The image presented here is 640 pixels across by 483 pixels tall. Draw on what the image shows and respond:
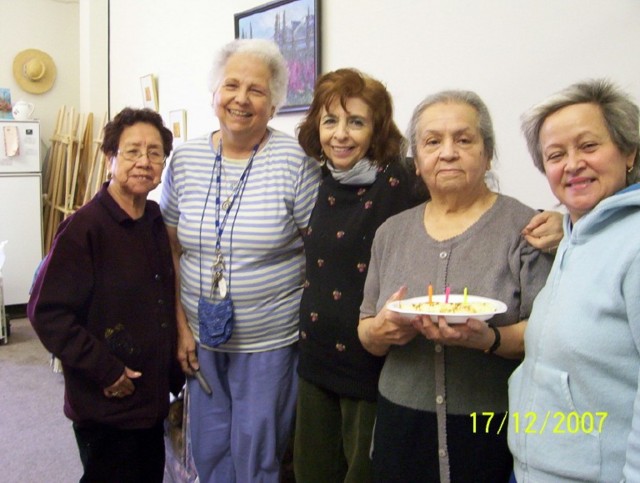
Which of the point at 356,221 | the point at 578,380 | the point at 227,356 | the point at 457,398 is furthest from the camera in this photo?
the point at 227,356

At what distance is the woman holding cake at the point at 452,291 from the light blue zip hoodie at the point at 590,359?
0.45ft

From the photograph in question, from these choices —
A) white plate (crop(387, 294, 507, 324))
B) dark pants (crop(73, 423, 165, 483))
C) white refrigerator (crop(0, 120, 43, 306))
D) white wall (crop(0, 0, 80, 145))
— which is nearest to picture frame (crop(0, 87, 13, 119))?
white wall (crop(0, 0, 80, 145))

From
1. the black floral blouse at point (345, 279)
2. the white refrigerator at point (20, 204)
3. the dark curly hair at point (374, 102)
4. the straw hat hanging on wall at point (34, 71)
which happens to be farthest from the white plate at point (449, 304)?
the straw hat hanging on wall at point (34, 71)

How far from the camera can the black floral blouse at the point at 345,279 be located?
1376 millimetres

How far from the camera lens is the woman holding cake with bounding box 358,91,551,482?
44.9 inches

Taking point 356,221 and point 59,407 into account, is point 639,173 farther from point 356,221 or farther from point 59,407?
point 59,407

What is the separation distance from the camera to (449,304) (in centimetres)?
105

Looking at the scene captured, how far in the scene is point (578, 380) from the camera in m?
0.91

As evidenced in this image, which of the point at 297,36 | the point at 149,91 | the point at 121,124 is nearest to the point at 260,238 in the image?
the point at 121,124

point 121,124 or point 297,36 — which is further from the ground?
point 297,36

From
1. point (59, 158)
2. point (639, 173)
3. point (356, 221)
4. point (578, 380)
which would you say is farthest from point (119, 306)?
point (59, 158)

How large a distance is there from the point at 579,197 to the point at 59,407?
3229 mm

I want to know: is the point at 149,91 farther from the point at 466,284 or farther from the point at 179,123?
the point at 466,284

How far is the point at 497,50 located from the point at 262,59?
71cm
